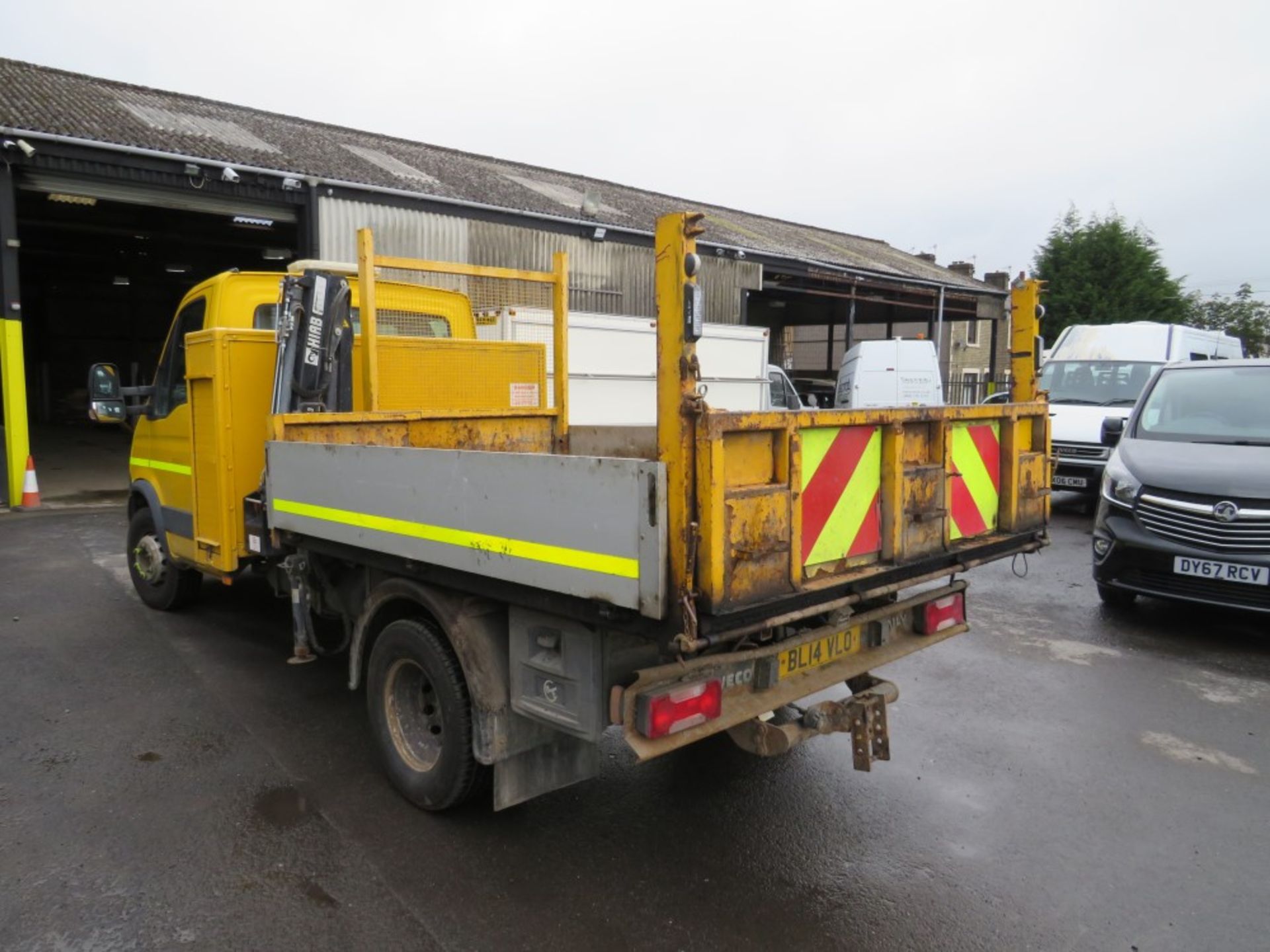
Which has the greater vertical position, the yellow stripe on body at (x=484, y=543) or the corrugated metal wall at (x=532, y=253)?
the corrugated metal wall at (x=532, y=253)

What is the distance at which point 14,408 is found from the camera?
38.4 ft

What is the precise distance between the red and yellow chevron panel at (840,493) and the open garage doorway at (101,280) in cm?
658

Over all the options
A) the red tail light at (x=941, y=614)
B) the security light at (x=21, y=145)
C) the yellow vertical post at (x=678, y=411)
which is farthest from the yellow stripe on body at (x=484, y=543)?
the security light at (x=21, y=145)

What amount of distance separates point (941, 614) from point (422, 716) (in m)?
2.40

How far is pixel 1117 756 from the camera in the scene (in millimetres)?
4199

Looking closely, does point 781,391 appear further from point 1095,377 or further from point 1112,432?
point 1112,432

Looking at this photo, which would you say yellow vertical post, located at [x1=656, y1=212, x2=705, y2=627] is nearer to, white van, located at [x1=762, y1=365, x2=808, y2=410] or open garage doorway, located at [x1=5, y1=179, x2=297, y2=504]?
open garage doorway, located at [x1=5, y1=179, x2=297, y2=504]

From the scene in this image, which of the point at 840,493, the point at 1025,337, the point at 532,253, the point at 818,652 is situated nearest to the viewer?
the point at 840,493

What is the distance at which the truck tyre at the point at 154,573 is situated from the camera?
244 inches

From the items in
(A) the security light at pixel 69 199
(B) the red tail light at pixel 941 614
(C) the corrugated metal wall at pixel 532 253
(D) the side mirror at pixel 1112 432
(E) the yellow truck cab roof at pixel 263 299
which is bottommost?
(B) the red tail light at pixel 941 614

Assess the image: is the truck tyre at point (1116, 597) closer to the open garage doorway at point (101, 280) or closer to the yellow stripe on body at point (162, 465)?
the yellow stripe on body at point (162, 465)

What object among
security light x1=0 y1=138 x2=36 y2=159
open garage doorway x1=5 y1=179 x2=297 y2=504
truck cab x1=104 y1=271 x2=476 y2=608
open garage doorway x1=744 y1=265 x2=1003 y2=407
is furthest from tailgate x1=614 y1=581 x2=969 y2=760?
security light x1=0 y1=138 x2=36 y2=159

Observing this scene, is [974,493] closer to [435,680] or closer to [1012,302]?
[1012,302]

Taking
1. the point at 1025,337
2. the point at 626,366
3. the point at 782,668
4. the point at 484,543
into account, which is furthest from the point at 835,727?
the point at 626,366
